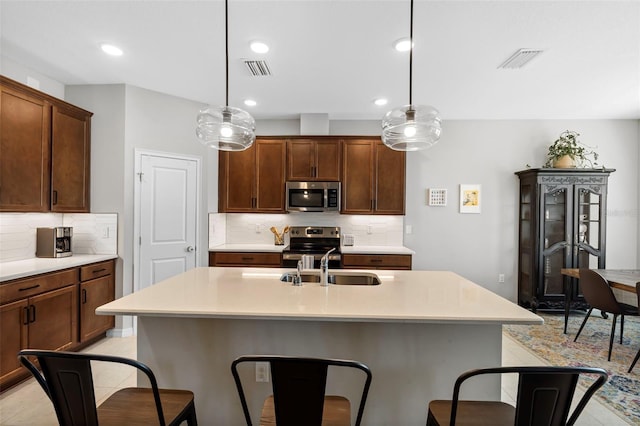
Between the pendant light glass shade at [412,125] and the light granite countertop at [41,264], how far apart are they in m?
2.83

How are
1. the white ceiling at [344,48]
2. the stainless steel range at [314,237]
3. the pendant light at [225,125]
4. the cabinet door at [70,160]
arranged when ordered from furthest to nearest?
the stainless steel range at [314,237], the cabinet door at [70,160], the white ceiling at [344,48], the pendant light at [225,125]

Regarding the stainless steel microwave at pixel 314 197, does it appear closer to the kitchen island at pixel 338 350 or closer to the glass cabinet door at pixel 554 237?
the kitchen island at pixel 338 350

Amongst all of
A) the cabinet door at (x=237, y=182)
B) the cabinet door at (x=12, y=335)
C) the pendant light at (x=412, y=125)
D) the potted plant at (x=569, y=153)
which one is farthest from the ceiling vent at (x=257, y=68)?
the potted plant at (x=569, y=153)

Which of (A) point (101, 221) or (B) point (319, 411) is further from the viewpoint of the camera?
(A) point (101, 221)

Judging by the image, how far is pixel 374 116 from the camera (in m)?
4.67

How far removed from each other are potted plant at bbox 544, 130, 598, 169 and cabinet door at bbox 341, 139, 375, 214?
2.61 meters

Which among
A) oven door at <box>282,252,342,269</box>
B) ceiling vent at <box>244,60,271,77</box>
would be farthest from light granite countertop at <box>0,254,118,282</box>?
ceiling vent at <box>244,60,271,77</box>

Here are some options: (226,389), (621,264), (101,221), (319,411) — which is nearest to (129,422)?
(226,389)

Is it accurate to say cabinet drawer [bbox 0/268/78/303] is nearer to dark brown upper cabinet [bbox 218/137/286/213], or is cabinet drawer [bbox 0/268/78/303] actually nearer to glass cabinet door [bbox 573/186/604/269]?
dark brown upper cabinet [bbox 218/137/286/213]

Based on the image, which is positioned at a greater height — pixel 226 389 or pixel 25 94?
pixel 25 94

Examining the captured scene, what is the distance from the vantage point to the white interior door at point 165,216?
370 cm

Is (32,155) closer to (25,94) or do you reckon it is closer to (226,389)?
(25,94)

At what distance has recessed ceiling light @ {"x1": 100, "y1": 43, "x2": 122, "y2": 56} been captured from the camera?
109 inches

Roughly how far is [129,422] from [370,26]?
8.98ft
